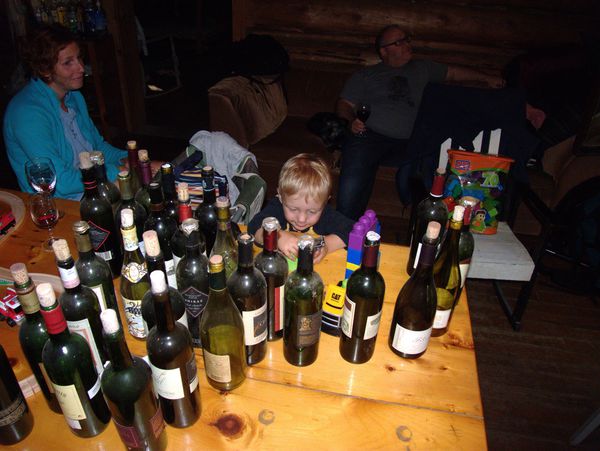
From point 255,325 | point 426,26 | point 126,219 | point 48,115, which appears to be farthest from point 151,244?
point 426,26

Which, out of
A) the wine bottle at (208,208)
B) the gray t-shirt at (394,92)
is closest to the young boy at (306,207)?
the wine bottle at (208,208)

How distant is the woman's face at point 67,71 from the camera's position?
2170 mm

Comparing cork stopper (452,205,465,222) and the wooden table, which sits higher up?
cork stopper (452,205,465,222)

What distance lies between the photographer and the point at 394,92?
3361 mm

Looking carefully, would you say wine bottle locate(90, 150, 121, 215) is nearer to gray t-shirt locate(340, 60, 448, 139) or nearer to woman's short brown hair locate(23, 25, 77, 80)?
woman's short brown hair locate(23, 25, 77, 80)

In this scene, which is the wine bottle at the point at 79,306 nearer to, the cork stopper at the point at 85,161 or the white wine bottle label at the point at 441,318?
the cork stopper at the point at 85,161

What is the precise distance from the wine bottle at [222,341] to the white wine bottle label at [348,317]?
260 mm

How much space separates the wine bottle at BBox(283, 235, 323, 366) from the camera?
1.06 m

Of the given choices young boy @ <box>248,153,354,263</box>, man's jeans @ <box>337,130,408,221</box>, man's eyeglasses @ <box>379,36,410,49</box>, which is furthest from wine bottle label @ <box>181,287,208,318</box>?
man's eyeglasses @ <box>379,36,410,49</box>

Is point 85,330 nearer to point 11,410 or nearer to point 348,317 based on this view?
point 11,410

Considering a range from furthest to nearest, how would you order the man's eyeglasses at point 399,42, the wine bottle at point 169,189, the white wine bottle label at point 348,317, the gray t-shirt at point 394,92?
the gray t-shirt at point 394,92
the man's eyeglasses at point 399,42
the wine bottle at point 169,189
the white wine bottle label at point 348,317

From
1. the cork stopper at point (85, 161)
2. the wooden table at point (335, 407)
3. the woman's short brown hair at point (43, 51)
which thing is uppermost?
the woman's short brown hair at point (43, 51)

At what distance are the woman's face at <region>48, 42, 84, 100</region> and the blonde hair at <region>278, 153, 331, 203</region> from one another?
4.32 ft

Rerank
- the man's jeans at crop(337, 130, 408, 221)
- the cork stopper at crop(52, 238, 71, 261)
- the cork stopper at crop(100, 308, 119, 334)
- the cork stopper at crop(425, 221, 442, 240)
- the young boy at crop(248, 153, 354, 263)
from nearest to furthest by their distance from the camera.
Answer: the cork stopper at crop(100, 308, 119, 334), the cork stopper at crop(52, 238, 71, 261), the cork stopper at crop(425, 221, 442, 240), the young boy at crop(248, 153, 354, 263), the man's jeans at crop(337, 130, 408, 221)
